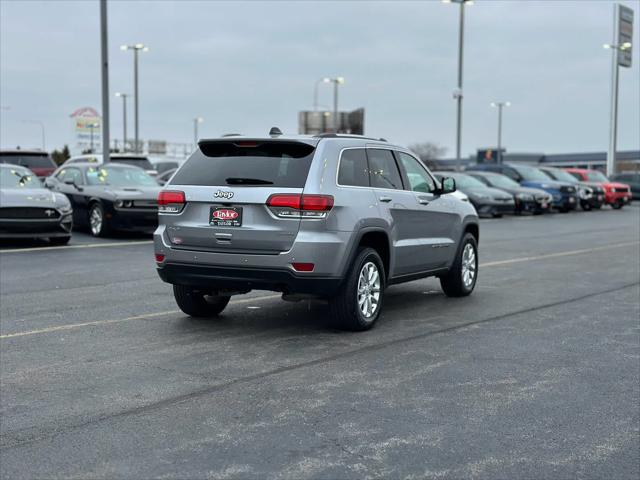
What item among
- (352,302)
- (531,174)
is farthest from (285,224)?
(531,174)

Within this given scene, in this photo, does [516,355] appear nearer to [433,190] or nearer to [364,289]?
[364,289]

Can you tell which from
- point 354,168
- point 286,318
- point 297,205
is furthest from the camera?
point 286,318

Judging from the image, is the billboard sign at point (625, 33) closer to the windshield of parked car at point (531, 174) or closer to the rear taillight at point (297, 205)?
the windshield of parked car at point (531, 174)

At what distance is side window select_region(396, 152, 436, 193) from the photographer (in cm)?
941

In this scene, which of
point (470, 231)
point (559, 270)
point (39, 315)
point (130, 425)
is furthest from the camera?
point (559, 270)

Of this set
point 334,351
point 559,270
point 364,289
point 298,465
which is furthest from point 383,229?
point 559,270

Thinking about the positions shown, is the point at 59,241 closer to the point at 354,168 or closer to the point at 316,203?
the point at 354,168

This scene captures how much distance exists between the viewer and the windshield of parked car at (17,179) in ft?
55.2

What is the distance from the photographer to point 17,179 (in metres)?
17.1

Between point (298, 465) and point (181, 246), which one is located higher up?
point (181, 246)

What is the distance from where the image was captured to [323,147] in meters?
7.96

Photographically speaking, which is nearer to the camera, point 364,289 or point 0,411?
point 0,411

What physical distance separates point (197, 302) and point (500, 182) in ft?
84.4

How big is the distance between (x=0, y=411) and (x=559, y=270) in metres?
9.95
